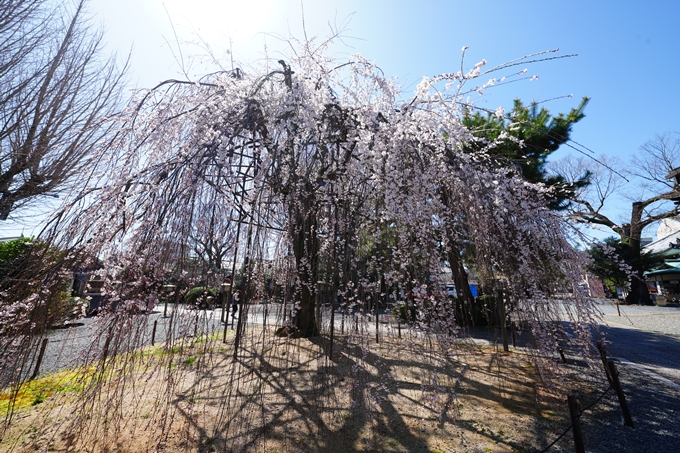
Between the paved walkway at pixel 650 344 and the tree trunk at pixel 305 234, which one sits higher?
the tree trunk at pixel 305 234

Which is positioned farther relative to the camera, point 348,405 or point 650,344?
point 650,344

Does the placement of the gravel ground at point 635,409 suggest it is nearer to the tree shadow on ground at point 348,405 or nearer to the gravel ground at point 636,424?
the gravel ground at point 636,424

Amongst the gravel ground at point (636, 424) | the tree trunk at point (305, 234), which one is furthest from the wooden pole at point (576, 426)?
the tree trunk at point (305, 234)

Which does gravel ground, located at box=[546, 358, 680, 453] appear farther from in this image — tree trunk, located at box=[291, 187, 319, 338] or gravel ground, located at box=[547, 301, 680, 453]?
tree trunk, located at box=[291, 187, 319, 338]

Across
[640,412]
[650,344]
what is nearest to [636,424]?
[640,412]

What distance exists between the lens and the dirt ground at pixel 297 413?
2.54 metres

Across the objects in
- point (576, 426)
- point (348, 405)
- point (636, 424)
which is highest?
point (576, 426)

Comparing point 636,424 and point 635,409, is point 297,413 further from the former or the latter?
point 635,409

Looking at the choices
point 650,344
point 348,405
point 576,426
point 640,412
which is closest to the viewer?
point 576,426

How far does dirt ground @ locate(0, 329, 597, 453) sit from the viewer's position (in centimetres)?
254

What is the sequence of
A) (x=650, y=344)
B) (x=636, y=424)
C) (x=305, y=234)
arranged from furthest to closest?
1. (x=650, y=344)
2. (x=636, y=424)
3. (x=305, y=234)

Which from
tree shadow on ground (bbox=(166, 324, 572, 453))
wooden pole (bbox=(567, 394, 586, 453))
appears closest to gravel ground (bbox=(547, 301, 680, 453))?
tree shadow on ground (bbox=(166, 324, 572, 453))

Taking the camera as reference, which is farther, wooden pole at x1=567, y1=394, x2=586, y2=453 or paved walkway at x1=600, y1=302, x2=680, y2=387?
paved walkway at x1=600, y1=302, x2=680, y2=387

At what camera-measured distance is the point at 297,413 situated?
335 centimetres
